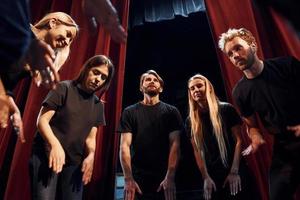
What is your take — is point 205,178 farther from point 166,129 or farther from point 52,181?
point 52,181

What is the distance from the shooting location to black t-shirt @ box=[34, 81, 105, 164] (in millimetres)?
1784

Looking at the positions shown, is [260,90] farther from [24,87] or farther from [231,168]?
[24,87]

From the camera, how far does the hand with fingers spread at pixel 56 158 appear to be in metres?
1.59

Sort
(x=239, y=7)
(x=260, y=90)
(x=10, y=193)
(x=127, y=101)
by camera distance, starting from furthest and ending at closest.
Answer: (x=127, y=101), (x=239, y=7), (x=10, y=193), (x=260, y=90)

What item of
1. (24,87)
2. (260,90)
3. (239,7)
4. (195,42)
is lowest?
(260,90)

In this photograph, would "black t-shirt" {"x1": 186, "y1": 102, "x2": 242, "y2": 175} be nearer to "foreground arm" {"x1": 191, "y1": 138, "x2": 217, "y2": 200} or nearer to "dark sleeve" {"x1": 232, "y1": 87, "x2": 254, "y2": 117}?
"foreground arm" {"x1": 191, "y1": 138, "x2": 217, "y2": 200}

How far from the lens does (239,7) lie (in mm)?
2695

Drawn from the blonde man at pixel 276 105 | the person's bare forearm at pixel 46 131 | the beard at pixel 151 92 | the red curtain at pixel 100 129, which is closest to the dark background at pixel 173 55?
the red curtain at pixel 100 129

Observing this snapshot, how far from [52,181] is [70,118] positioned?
1.08 ft

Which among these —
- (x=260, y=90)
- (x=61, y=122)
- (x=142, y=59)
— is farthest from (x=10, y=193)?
(x=142, y=59)

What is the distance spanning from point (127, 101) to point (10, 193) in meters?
2.22

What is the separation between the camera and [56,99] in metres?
1.80

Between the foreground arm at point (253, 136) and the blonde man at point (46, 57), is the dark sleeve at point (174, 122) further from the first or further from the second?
the blonde man at point (46, 57)

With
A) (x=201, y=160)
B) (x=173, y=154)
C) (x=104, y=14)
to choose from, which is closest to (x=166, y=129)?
(x=173, y=154)
